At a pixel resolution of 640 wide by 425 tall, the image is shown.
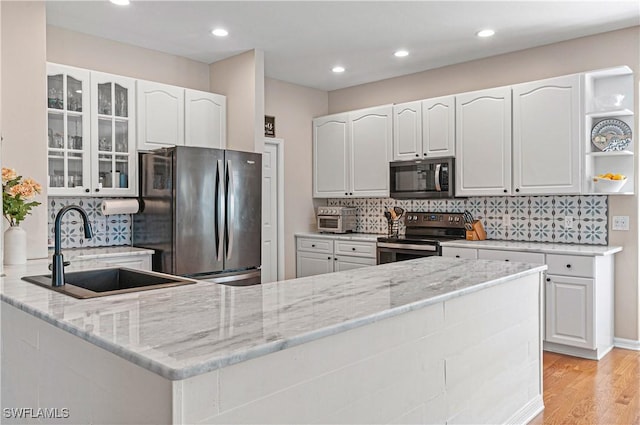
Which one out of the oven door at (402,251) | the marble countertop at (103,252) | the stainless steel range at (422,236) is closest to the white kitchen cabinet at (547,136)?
the stainless steel range at (422,236)

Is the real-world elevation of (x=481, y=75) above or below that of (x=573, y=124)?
above

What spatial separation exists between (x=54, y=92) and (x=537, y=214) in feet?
13.8

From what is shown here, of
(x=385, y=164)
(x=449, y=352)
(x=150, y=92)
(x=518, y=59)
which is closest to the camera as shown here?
(x=449, y=352)

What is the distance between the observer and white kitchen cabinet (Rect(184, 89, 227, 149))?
4508 mm

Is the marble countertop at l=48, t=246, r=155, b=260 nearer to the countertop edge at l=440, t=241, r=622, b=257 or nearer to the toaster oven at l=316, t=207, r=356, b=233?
the toaster oven at l=316, t=207, r=356, b=233

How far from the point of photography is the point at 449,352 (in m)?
1.98

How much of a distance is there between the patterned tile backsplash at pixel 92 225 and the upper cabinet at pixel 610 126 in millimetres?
3961

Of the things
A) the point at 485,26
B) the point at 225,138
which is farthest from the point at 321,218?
the point at 485,26

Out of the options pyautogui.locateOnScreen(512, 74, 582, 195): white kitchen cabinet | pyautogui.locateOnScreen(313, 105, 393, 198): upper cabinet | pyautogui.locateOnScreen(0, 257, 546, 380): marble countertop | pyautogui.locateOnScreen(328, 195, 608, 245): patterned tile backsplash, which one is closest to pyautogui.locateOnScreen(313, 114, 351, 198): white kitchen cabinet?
pyautogui.locateOnScreen(313, 105, 393, 198): upper cabinet

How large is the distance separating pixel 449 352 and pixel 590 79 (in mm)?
3083

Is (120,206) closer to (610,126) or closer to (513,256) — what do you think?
(513,256)

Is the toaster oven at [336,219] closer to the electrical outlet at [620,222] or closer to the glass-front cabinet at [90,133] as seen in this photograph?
the glass-front cabinet at [90,133]

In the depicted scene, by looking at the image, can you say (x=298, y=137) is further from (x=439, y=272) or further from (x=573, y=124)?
(x=439, y=272)

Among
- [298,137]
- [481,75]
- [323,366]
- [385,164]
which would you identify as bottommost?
[323,366]
